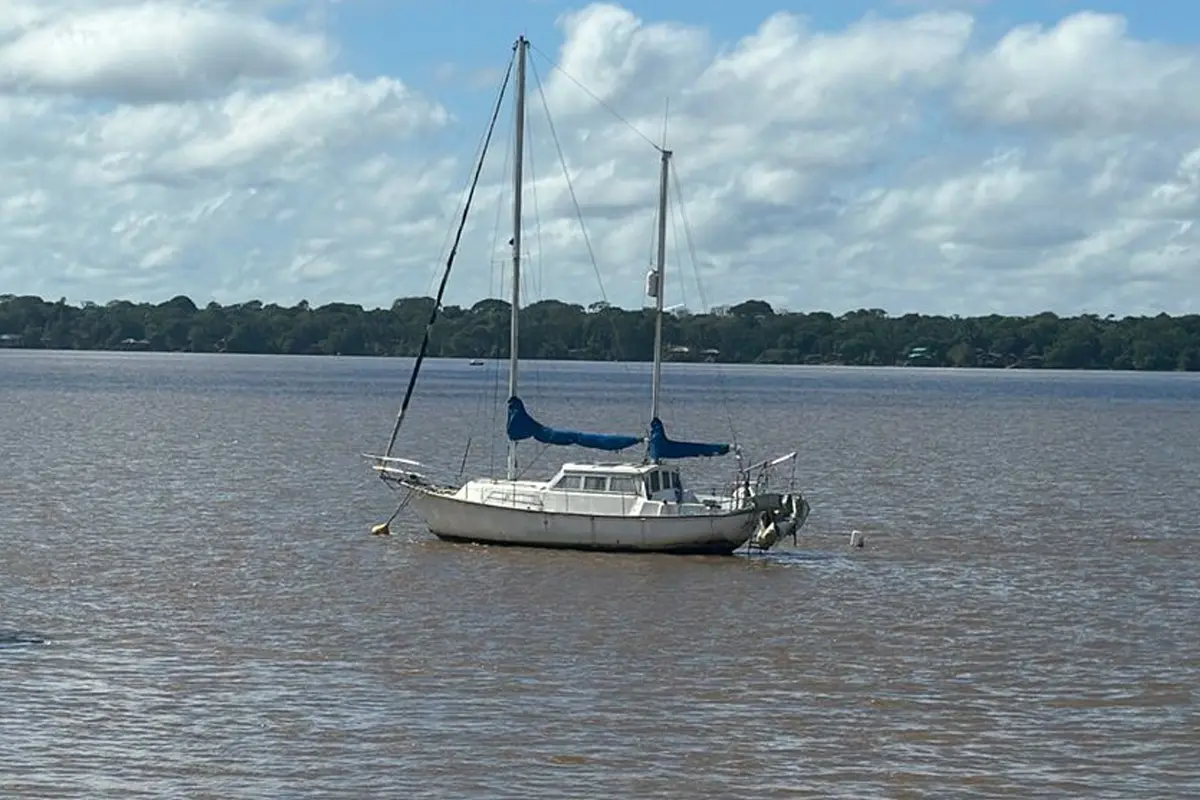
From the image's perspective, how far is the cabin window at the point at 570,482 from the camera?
153 feet

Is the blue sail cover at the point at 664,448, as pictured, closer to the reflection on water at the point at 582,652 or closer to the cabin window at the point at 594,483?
the cabin window at the point at 594,483

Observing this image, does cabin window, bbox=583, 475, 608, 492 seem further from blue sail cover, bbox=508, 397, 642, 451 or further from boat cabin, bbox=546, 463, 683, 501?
blue sail cover, bbox=508, 397, 642, 451

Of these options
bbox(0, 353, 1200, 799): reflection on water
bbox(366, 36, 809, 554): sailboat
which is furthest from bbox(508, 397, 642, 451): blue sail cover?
bbox(0, 353, 1200, 799): reflection on water

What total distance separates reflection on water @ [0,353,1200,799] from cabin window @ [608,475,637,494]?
5.66 feet

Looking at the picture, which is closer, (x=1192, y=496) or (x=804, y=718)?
(x=804, y=718)

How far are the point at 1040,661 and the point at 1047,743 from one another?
253 inches

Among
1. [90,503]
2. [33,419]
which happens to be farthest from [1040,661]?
[33,419]

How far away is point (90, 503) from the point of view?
2260 inches

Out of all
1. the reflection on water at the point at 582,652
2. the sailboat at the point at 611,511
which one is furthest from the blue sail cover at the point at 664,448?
the reflection on water at the point at 582,652

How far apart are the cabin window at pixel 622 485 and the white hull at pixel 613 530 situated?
3.23 feet

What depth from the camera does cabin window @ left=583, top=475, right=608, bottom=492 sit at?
46.6m

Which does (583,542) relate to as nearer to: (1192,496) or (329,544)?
(329,544)

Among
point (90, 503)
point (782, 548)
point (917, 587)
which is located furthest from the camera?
point (90, 503)

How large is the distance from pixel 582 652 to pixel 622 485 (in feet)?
45.7
